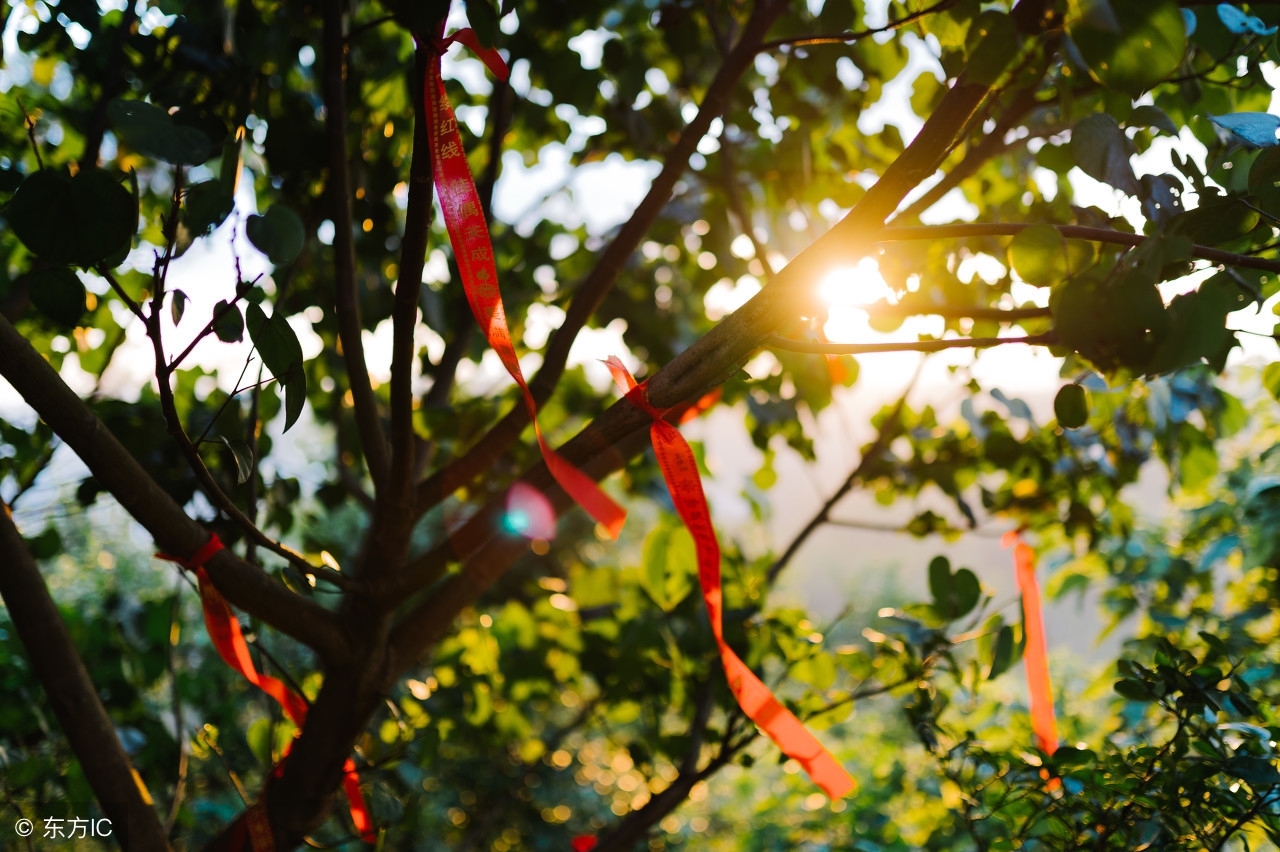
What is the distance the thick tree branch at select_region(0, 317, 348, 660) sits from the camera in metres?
0.53

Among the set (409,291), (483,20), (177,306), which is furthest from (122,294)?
(483,20)

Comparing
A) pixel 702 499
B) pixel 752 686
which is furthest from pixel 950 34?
pixel 752 686

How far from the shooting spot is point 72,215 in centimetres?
47

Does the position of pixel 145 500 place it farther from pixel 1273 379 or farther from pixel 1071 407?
pixel 1273 379

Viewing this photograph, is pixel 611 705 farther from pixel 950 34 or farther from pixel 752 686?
pixel 950 34

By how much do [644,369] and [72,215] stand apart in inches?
41.5

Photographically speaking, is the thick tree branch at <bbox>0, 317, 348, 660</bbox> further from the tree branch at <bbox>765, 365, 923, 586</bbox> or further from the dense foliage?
the tree branch at <bbox>765, 365, 923, 586</bbox>

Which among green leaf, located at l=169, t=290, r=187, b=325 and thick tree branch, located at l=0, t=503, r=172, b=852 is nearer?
green leaf, located at l=169, t=290, r=187, b=325

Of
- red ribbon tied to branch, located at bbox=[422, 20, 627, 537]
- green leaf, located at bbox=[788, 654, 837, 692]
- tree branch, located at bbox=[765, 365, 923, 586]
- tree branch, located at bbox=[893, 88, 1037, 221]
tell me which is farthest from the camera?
tree branch, located at bbox=[765, 365, 923, 586]

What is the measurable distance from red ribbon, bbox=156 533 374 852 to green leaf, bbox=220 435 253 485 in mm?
130

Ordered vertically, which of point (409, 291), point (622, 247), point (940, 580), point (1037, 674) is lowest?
point (1037, 674)

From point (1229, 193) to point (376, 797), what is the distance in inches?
36.3

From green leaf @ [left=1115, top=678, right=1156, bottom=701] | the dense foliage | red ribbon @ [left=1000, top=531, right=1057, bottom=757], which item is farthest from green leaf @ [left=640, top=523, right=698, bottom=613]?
green leaf @ [left=1115, top=678, right=1156, bottom=701]

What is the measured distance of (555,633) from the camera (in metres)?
1.27
